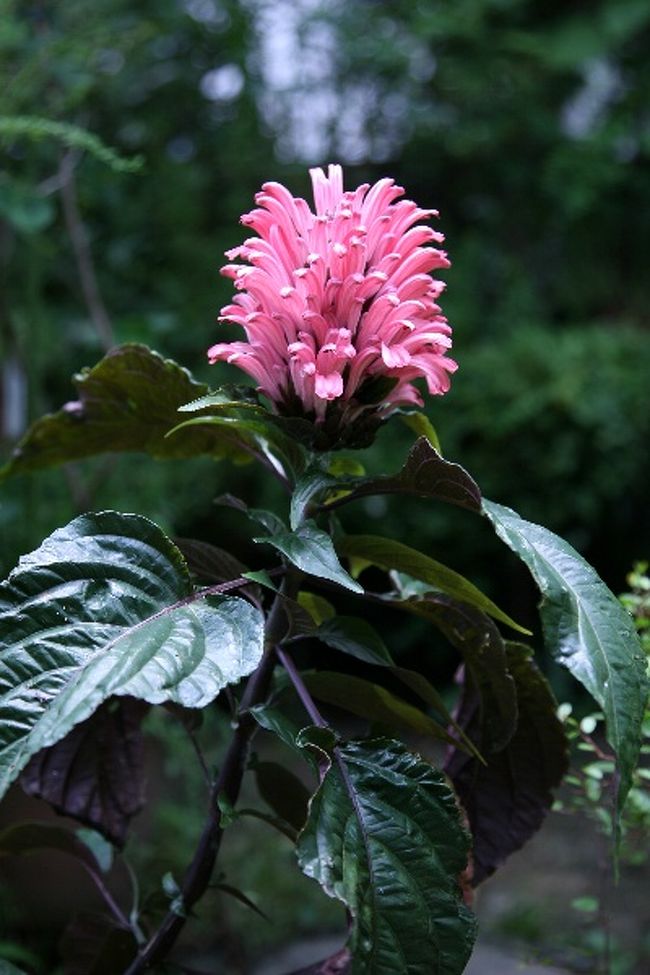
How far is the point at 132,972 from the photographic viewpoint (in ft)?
2.67

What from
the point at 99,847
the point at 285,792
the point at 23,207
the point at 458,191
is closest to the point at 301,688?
the point at 285,792

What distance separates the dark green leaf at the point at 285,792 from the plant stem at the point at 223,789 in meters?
0.06

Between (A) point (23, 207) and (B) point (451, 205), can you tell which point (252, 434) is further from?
(B) point (451, 205)

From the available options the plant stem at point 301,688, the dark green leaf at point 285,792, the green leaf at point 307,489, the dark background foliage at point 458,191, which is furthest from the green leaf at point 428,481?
the dark background foliage at point 458,191

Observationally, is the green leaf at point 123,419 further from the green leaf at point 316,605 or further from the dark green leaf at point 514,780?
the dark green leaf at point 514,780

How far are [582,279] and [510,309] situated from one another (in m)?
0.31

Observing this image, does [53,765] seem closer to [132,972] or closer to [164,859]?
[132,972]

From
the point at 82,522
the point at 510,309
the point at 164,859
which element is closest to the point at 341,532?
the point at 82,522

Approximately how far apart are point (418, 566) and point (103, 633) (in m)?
0.22

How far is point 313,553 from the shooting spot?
2.23ft

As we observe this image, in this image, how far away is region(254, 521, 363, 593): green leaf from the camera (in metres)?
0.65

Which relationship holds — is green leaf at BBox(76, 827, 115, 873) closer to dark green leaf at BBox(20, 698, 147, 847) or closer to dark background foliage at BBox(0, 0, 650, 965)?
dark green leaf at BBox(20, 698, 147, 847)

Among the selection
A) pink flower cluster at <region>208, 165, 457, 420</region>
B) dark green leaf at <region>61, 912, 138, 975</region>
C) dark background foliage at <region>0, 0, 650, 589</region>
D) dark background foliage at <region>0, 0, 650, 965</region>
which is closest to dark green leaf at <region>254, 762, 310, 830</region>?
dark green leaf at <region>61, 912, 138, 975</region>

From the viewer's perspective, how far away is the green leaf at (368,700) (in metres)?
0.80
